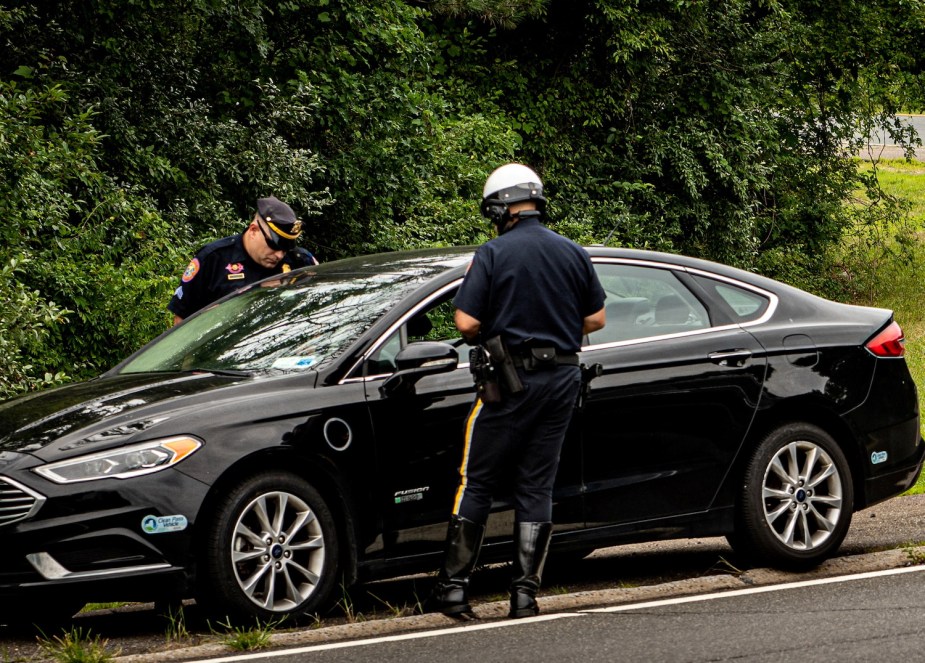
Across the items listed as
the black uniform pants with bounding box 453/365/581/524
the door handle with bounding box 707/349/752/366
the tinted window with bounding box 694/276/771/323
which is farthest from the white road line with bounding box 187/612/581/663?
the tinted window with bounding box 694/276/771/323

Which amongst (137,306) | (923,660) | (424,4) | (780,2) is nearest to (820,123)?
(780,2)

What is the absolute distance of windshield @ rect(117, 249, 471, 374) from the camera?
6176mm

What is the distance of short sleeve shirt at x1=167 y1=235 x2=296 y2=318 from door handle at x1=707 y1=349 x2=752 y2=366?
2.70 meters

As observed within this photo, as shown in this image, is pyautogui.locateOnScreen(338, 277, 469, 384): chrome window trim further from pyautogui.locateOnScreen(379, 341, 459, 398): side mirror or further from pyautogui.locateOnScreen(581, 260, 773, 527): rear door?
pyautogui.locateOnScreen(581, 260, 773, 527): rear door

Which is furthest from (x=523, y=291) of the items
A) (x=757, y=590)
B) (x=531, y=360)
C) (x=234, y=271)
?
(x=234, y=271)

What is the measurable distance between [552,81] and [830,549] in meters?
14.6

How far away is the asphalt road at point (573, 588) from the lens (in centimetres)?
550

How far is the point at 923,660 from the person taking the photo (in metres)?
4.93

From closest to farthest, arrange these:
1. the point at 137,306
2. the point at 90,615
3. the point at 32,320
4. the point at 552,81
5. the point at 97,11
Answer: the point at 90,615 → the point at 32,320 → the point at 137,306 → the point at 97,11 → the point at 552,81

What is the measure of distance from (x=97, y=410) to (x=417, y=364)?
1.29 metres

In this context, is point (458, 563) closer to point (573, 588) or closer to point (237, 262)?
point (573, 588)

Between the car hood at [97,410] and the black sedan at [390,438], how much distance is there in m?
0.01

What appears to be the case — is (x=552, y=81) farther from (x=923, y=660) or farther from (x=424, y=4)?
(x=923, y=660)

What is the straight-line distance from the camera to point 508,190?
5922mm
